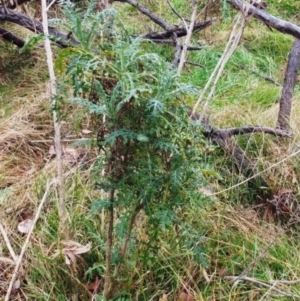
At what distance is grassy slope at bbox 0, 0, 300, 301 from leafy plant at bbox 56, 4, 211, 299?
12 cm

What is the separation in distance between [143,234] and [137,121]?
1.99 ft

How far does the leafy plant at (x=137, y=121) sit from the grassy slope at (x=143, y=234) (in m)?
0.12

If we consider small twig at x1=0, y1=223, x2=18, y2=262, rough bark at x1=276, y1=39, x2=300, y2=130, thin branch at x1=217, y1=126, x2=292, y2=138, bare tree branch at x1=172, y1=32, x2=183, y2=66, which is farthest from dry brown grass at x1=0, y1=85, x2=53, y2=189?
rough bark at x1=276, y1=39, x2=300, y2=130

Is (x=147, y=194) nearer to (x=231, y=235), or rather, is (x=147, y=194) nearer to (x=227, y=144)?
(x=231, y=235)

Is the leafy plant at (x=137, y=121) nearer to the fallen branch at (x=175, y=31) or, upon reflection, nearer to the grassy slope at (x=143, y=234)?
the grassy slope at (x=143, y=234)

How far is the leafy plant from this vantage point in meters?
1.24

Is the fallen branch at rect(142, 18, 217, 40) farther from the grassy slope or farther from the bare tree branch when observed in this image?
the grassy slope

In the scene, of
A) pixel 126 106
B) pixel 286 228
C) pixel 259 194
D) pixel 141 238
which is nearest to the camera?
pixel 126 106

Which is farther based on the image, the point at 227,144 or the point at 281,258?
the point at 227,144

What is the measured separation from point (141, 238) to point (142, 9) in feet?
5.83

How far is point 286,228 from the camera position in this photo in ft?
6.81

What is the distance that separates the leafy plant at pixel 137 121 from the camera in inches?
48.9

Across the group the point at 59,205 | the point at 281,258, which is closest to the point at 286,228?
the point at 281,258

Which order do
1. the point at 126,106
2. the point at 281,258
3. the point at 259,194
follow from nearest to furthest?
the point at 126,106
the point at 281,258
the point at 259,194
